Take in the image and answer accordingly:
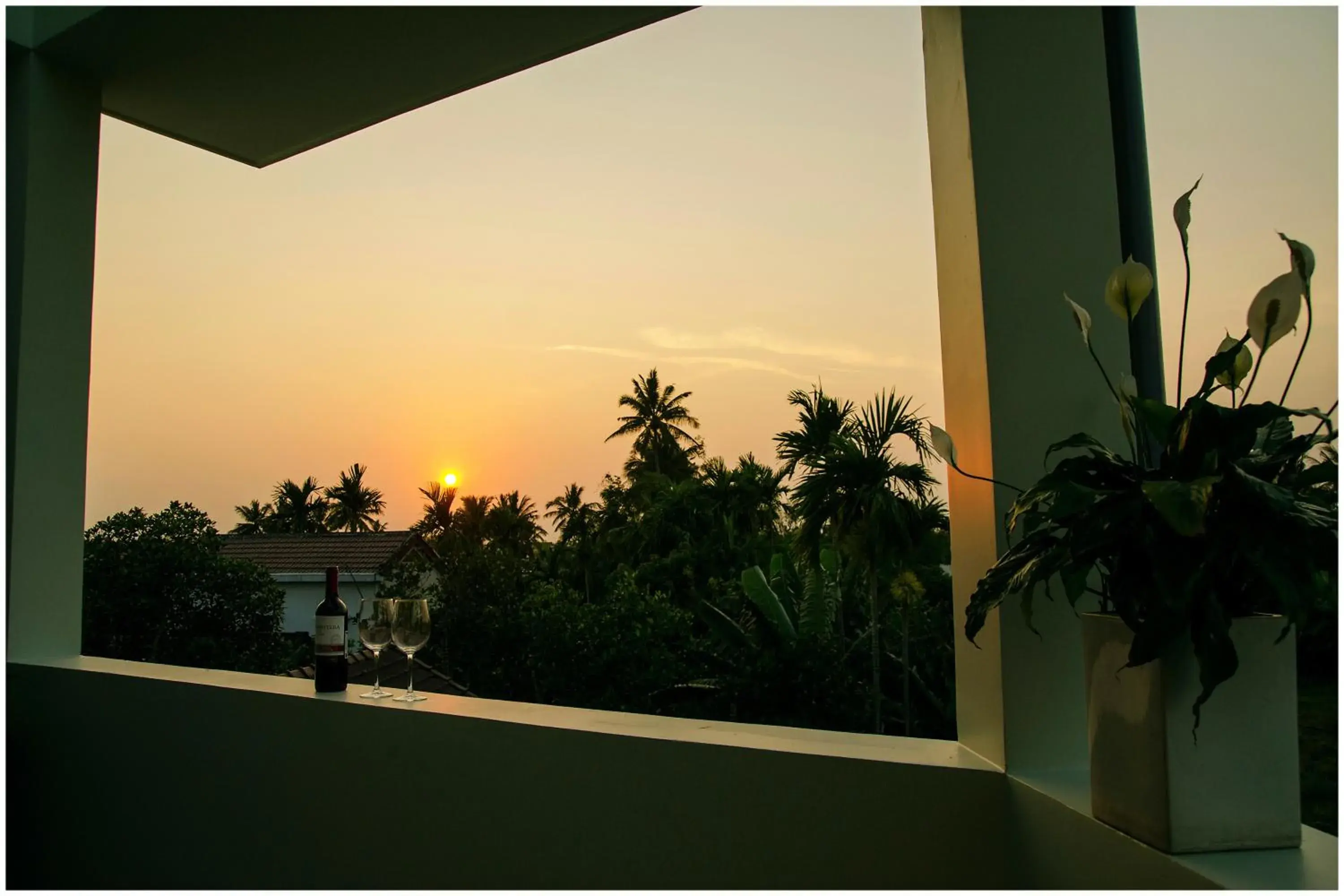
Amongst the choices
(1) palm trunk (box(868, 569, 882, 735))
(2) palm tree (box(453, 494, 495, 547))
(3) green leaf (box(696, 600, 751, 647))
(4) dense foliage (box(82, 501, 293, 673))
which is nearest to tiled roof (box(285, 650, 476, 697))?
(4) dense foliage (box(82, 501, 293, 673))

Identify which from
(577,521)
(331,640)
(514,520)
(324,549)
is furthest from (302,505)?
(331,640)

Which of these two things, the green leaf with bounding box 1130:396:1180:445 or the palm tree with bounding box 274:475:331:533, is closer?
the green leaf with bounding box 1130:396:1180:445

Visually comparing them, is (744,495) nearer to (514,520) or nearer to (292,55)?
(292,55)

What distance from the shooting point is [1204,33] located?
5.38 ft

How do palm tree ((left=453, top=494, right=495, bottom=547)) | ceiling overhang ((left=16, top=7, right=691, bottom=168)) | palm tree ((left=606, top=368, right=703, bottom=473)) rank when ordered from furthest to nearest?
palm tree ((left=453, top=494, right=495, bottom=547)) < palm tree ((left=606, top=368, right=703, bottom=473)) < ceiling overhang ((left=16, top=7, right=691, bottom=168))

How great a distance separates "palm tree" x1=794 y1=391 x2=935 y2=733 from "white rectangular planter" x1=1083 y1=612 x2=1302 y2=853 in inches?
203

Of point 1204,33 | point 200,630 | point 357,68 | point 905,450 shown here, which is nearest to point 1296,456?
point 1204,33

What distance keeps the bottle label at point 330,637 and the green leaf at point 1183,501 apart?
1.76 metres

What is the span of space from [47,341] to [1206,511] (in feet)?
9.42

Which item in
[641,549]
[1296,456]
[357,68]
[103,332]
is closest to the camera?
[1296,456]

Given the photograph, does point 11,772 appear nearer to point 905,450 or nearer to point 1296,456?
point 1296,456

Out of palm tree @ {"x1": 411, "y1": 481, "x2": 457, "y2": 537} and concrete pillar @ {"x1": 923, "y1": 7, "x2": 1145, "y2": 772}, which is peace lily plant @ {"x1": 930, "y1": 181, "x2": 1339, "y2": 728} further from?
palm tree @ {"x1": 411, "y1": 481, "x2": 457, "y2": 537}

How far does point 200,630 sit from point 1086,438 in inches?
218

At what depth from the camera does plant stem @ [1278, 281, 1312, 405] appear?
34.3 inches
